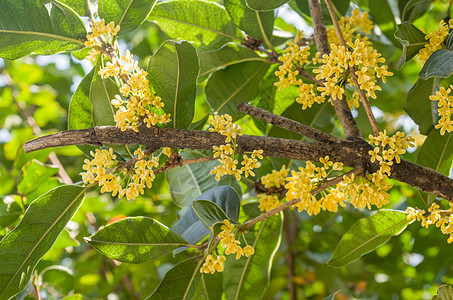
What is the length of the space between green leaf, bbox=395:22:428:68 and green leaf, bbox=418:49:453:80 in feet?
0.16

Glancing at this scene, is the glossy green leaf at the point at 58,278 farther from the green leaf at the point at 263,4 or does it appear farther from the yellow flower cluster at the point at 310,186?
the green leaf at the point at 263,4

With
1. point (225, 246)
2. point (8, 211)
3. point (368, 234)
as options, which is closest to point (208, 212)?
point (225, 246)

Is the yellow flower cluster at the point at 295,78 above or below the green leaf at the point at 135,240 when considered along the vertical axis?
above

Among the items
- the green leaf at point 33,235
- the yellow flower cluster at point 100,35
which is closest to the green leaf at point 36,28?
the yellow flower cluster at point 100,35

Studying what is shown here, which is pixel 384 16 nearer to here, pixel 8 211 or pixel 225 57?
pixel 225 57

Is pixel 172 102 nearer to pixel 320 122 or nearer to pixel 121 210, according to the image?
pixel 320 122

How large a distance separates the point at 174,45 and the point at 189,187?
0.55m

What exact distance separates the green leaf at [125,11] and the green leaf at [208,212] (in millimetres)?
430

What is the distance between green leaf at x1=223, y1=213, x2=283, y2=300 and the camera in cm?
117

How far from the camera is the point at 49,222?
37.2 inches

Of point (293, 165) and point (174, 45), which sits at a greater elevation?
point (174, 45)

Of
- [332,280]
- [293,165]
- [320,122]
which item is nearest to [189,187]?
[293,165]

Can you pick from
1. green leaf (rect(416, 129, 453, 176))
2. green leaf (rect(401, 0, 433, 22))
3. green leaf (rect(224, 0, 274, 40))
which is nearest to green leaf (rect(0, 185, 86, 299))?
green leaf (rect(224, 0, 274, 40))

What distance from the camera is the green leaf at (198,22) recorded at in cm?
119
